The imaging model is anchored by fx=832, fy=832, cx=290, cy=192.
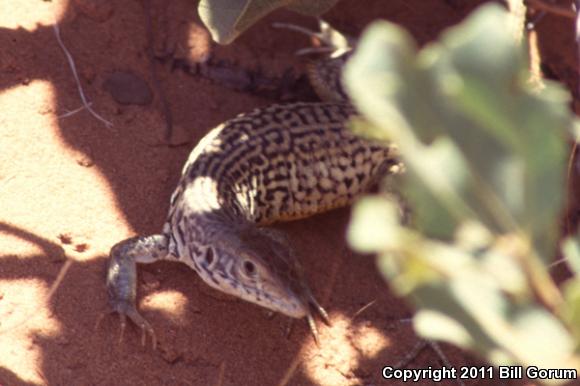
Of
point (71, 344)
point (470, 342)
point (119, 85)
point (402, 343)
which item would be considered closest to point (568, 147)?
point (402, 343)

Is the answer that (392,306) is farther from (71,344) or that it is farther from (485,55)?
(485,55)

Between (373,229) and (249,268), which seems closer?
(373,229)

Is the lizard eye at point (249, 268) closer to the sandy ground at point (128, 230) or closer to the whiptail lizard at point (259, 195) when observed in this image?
the whiptail lizard at point (259, 195)

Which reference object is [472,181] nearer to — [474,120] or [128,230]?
[474,120]

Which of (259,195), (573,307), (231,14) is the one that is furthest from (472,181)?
(259,195)

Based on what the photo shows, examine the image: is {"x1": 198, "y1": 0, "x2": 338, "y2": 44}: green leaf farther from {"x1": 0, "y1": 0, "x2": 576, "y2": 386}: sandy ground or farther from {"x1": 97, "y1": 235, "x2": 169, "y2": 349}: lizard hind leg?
{"x1": 97, "y1": 235, "x2": 169, "y2": 349}: lizard hind leg

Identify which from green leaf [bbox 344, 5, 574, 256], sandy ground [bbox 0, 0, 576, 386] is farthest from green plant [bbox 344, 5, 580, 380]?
sandy ground [bbox 0, 0, 576, 386]
